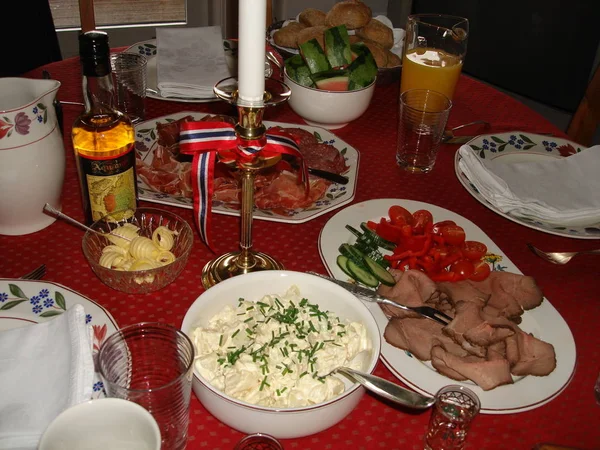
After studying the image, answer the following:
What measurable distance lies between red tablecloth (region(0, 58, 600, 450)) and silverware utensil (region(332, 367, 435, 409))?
10 centimetres

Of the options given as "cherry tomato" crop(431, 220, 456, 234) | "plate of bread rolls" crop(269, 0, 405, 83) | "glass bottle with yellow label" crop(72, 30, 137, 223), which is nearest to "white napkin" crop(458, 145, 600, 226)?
"cherry tomato" crop(431, 220, 456, 234)

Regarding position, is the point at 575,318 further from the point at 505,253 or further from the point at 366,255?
the point at 366,255

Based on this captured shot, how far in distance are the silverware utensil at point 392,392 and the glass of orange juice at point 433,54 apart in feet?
3.94

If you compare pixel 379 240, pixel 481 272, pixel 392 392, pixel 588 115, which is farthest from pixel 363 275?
pixel 588 115

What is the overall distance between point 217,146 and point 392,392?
0.52 m

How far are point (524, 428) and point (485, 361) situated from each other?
0.12 metres

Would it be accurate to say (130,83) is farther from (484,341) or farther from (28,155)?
(484,341)

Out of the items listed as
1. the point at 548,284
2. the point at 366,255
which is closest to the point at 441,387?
the point at 366,255

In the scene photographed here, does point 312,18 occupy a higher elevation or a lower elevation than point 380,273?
higher

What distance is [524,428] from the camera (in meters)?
0.97

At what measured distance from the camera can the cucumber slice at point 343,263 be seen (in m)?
1.22

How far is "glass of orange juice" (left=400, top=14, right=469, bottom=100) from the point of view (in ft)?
6.01

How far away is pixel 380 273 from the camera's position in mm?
1201

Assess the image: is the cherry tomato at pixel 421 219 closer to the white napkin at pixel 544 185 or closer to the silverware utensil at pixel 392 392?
the white napkin at pixel 544 185
